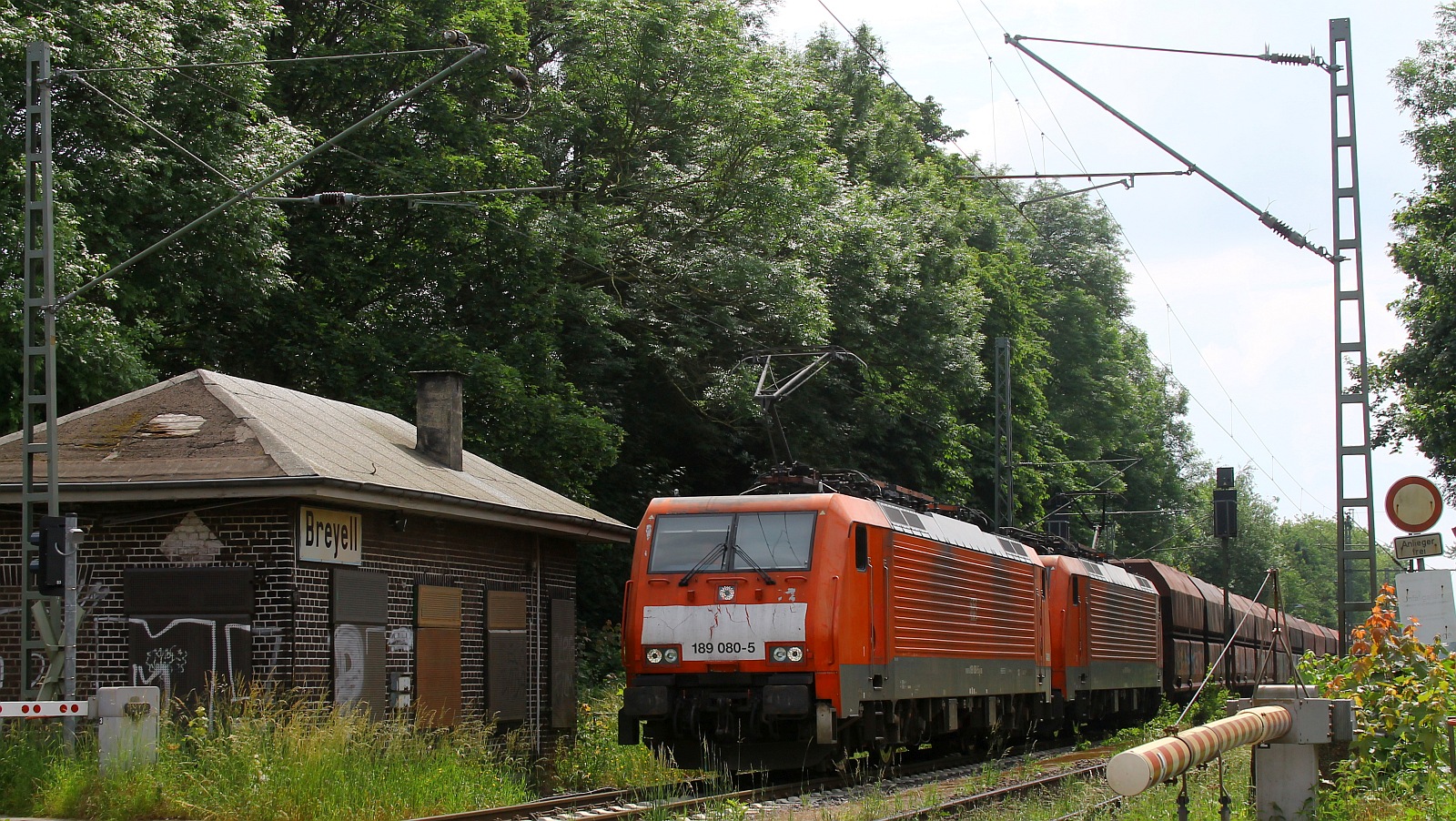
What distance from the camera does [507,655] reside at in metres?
18.1

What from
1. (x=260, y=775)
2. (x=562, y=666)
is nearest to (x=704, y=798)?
(x=260, y=775)

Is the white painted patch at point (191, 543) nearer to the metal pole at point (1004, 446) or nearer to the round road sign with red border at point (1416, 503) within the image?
the round road sign with red border at point (1416, 503)

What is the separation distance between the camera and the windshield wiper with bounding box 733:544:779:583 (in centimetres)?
1512

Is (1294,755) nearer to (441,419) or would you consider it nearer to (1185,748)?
(1185,748)

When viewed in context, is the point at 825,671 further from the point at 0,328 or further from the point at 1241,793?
the point at 0,328

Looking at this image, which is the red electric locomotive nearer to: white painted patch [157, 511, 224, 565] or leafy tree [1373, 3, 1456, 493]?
white painted patch [157, 511, 224, 565]

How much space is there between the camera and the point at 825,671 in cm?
1478

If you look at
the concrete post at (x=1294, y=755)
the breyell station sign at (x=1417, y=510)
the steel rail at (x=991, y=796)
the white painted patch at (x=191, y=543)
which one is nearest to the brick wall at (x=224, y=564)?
the white painted patch at (x=191, y=543)

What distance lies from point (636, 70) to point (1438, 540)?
21760mm

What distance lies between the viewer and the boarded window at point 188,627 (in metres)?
14.2

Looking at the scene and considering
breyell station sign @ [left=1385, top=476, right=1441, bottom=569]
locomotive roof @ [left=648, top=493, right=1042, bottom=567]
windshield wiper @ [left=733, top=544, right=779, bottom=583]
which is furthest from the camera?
locomotive roof @ [left=648, top=493, right=1042, bottom=567]

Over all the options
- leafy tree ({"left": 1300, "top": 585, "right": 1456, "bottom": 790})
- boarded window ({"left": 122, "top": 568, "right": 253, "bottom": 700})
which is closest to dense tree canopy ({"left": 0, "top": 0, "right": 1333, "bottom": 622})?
boarded window ({"left": 122, "top": 568, "right": 253, "bottom": 700})

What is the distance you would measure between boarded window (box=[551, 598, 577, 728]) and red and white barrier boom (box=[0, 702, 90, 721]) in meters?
7.67

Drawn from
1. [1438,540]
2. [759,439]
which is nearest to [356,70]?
[759,439]
